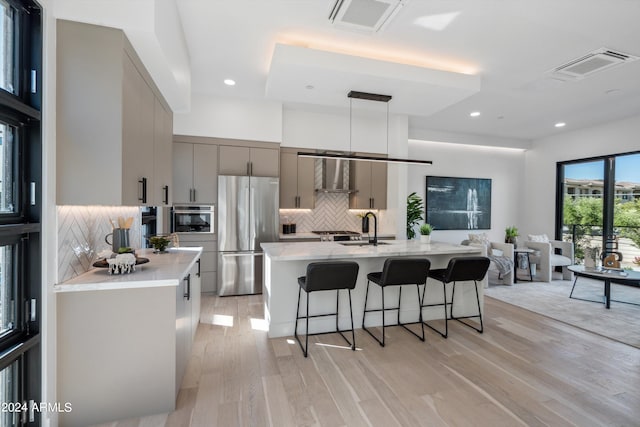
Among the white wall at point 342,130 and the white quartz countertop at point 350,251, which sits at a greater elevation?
the white wall at point 342,130

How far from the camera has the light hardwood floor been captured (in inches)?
76.4

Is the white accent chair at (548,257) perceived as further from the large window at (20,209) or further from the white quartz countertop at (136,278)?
the large window at (20,209)

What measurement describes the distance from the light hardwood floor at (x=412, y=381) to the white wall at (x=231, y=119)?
9.03 ft

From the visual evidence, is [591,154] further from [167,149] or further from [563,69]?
[167,149]

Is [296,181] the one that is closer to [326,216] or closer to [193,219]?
[326,216]

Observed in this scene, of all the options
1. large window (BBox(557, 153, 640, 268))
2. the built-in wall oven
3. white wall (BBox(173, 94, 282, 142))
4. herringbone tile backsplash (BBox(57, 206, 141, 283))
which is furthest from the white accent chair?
herringbone tile backsplash (BBox(57, 206, 141, 283))

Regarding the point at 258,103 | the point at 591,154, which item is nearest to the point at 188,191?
the point at 258,103

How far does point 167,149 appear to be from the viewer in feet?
10.1

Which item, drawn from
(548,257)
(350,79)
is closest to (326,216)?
(350,79)

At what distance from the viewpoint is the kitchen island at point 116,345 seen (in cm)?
178

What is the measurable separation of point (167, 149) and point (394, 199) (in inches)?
Answer: 144

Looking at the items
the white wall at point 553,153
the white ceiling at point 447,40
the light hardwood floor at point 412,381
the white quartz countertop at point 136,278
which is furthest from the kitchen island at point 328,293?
the white wall at point 553,153

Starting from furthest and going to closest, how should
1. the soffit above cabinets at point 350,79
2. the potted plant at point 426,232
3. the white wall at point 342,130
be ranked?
the white wall at point 342,130 → the potted plant at point 426,232 → the soffit above cabinets at point 350,79

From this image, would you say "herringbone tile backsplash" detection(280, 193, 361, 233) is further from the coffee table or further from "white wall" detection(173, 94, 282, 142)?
the coffee table
